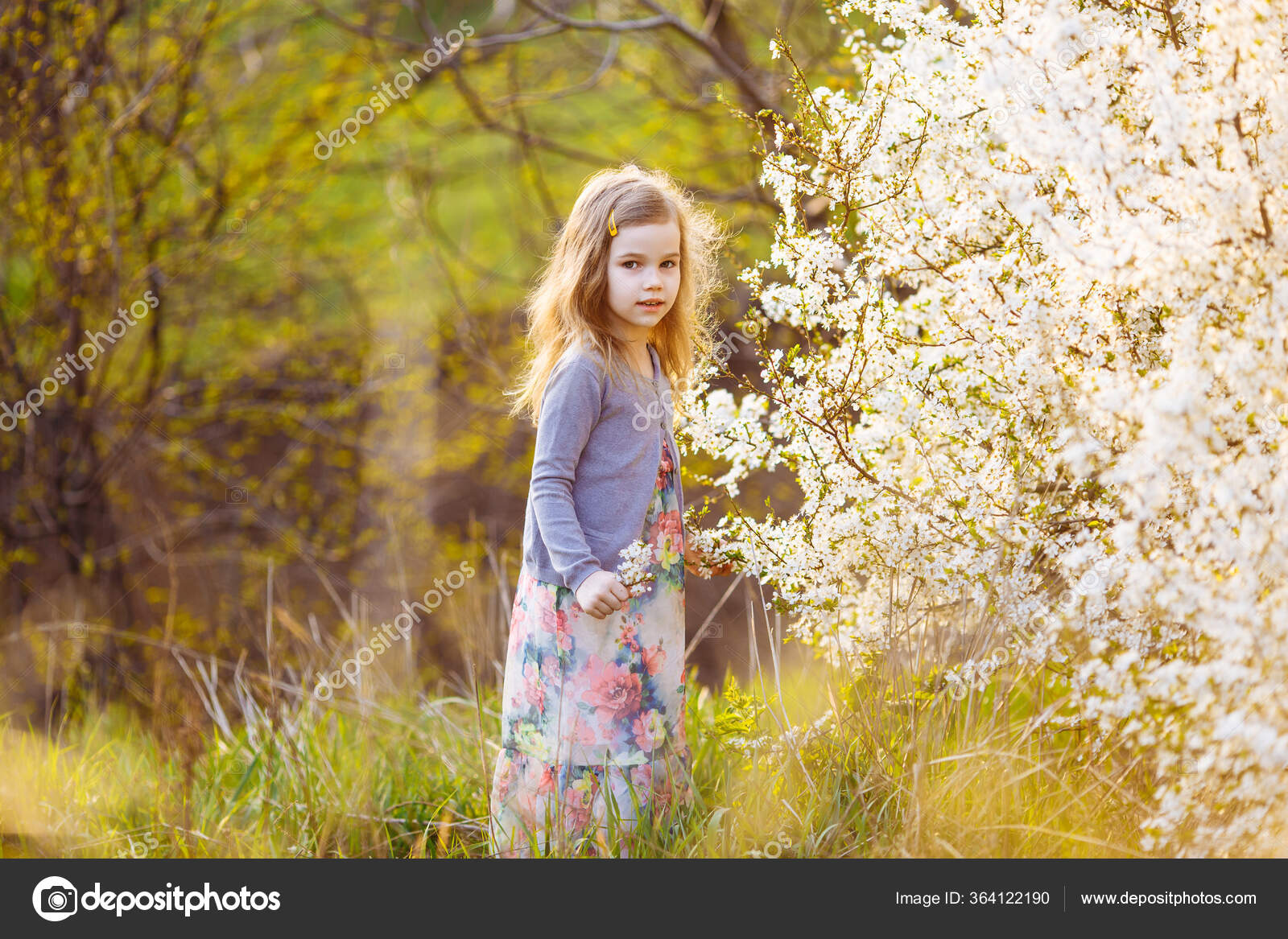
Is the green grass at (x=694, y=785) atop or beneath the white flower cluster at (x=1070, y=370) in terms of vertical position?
beneath

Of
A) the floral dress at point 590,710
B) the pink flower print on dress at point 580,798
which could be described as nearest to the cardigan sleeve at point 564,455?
the floral dress at point 590,710

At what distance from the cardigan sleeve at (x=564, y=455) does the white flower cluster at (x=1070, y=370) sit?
31 cm

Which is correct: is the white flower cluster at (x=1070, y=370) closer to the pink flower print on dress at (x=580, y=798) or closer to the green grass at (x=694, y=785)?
the green grass at (x=694, y=785)

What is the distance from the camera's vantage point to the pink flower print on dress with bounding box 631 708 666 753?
1953 millimetres

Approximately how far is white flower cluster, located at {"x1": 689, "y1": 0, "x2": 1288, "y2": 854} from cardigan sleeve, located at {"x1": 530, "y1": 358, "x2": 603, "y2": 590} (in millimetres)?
314

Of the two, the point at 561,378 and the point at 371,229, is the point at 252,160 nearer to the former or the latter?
the point at 371,229

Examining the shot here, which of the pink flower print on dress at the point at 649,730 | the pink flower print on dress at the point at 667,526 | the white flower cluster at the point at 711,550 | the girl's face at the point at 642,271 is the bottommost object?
the pink flower print on dress at the point at 649,730

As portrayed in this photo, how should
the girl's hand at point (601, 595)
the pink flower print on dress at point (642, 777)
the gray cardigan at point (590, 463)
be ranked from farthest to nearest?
1. the pink flower print on dress at point (642, 777)
2. the gray cardigan at point (590, 463)
3. the girl's hand at point (601, 595)

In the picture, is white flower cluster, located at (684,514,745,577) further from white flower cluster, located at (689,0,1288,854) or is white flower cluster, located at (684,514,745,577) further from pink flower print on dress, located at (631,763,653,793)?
pink flower print on dress, located at (631,763,653,793)

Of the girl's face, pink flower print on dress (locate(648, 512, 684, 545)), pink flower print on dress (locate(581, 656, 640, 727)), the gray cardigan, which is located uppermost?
the girl's face

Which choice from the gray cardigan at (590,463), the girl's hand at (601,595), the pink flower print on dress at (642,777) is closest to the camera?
the girl's hand at (601,595)
